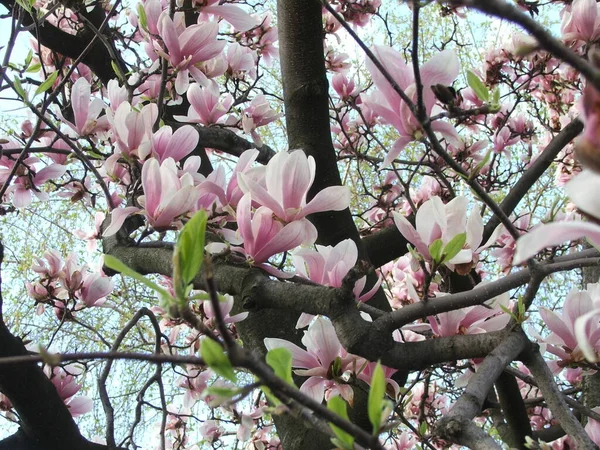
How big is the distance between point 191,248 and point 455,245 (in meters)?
0.35

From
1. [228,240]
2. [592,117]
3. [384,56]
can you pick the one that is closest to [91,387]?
[228,240]

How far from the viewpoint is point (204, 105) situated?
1.32 metres

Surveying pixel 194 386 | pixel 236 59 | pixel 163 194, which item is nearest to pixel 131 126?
pixel 163 194

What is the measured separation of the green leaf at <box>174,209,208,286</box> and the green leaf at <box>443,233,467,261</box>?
1.08ft

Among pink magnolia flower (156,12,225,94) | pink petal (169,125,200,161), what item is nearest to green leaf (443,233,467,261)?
pink petal (169,125,200,161)

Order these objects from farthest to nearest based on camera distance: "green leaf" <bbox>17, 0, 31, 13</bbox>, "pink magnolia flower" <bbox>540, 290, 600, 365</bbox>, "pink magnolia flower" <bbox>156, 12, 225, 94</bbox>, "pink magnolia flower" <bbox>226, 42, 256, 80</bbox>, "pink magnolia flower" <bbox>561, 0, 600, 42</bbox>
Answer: "pink magnolia flower" <bbox>226, 42, 256, 80</bbox>
"pink magnolia flower" <bbox>561, 0, 600, 42</bbox>
"green leaf" <bbox>17, 0, 31, 13</bbox>
"pink magnolia flower" <bbox>156, 12, 225, 94</bbox>
"pink magnolia flower" <bbox>540, 290, 600, 365</bbox>

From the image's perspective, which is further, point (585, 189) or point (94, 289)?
point (94, 289)

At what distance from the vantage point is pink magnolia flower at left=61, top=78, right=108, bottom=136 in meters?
0.98

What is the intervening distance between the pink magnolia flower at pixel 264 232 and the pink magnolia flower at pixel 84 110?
1.49 ft

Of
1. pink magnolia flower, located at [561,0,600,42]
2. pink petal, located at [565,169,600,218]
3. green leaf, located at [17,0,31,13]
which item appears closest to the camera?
pink petal, located at [565,169,600,218]

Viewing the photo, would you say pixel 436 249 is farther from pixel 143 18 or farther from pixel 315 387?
pixel 143 18

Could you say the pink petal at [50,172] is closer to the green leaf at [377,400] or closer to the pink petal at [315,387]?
the pink petal at [315,387]

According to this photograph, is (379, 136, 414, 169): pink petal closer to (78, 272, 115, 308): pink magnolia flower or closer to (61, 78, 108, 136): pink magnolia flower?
(61, 78, 108, 136): pink magnolia flower

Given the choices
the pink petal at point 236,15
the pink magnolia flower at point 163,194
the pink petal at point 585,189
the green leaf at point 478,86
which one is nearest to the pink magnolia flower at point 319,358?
the pink magnolia flower at point 163,194
